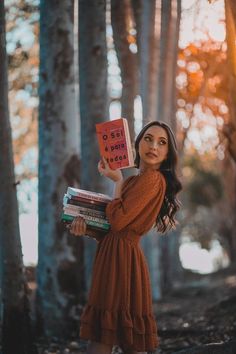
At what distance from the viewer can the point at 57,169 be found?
320 inches

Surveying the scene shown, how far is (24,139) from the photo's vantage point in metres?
18.9

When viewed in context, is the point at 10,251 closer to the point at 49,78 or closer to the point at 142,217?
Result: the point at 142,217

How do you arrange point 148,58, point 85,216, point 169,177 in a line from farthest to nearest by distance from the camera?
point 148,58
point 169,177
point 85,216

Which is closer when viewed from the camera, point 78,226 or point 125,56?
point 78,226

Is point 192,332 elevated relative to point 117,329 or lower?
lower

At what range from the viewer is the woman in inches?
175

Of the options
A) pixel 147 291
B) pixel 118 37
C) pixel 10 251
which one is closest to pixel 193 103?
pixel 118 37

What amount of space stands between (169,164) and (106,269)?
106 centimetres

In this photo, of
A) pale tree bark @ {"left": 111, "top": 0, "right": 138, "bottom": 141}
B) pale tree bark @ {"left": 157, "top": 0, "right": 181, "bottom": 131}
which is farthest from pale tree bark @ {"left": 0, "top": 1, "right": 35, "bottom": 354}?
pale tree bark @ {"left": 111, "top": 0, "right": 138, "bottom": 141}

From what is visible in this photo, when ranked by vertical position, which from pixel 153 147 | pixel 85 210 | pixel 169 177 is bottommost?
pixel 85 210

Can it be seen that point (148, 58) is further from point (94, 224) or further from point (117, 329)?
point (117, 329)

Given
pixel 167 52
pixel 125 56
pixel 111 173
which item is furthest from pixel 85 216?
pixel 125 56

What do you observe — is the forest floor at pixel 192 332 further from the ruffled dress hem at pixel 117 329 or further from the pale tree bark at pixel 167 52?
the pale tree bark at pixel 167 52

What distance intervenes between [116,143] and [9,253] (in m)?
2.09
